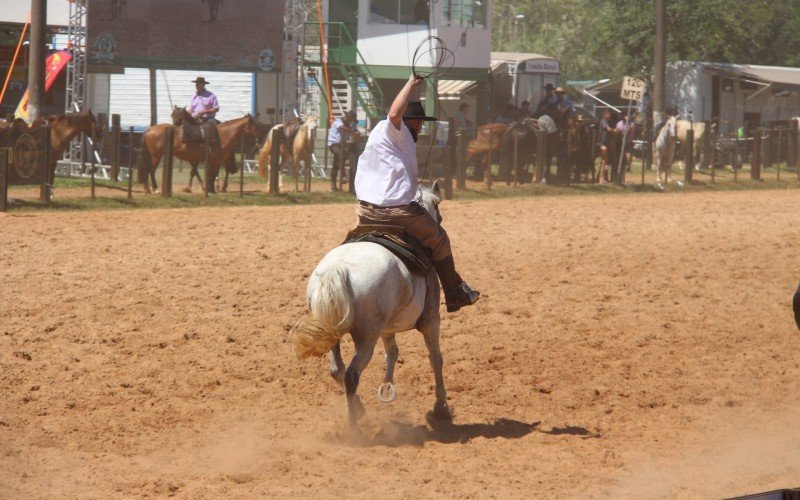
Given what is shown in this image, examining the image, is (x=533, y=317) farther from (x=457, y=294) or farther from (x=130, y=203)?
(x=130, y=203)

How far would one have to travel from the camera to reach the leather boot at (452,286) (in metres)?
8.64

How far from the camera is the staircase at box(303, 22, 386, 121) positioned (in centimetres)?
3369

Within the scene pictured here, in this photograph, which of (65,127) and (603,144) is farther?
(603,144)

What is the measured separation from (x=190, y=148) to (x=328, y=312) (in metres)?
15.3

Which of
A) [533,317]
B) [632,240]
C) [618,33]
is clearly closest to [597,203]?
[632,240]

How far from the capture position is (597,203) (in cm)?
2295

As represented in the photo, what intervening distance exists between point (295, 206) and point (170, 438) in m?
13.0

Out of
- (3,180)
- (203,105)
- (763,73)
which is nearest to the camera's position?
(3,180)

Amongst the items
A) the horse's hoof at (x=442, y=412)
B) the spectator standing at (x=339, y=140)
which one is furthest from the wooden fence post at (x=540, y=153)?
the horse's hoof at (x=442, y=412)

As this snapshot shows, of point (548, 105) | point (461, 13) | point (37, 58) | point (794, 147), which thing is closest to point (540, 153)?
point (548, 105)

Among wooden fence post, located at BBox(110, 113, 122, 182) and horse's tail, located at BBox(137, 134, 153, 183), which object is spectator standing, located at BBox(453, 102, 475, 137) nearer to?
wooden fence post, located at BBox(110, 113, 122, 182)

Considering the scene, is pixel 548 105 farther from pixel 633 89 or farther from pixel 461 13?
pixel 461 13

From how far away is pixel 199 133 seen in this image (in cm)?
2222

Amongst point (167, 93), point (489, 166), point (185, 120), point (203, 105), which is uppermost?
point (167, 93)
